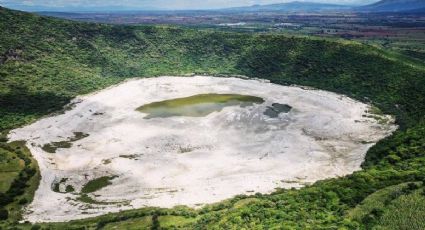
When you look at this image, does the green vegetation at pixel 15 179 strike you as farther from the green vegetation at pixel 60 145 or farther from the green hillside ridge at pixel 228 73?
the green vegetation at pixel 60 145

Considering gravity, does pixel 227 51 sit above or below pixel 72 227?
above

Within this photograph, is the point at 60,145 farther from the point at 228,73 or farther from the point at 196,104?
the point at 228,73

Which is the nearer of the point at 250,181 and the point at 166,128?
the point at 250,181

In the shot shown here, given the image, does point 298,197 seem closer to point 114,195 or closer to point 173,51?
point 114,195

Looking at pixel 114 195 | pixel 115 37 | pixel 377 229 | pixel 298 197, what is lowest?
pixel 114 195

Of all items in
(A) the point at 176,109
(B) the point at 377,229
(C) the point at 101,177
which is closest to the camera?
(B) the point at 377,229

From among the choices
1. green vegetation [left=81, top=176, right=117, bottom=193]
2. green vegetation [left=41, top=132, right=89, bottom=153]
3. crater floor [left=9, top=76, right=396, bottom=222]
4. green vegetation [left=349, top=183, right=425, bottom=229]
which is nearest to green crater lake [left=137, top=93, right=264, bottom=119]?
crater floor [left=9, top=76, right=396, bottom=222]

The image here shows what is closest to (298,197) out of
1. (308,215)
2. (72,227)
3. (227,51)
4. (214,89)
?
(308,215)
